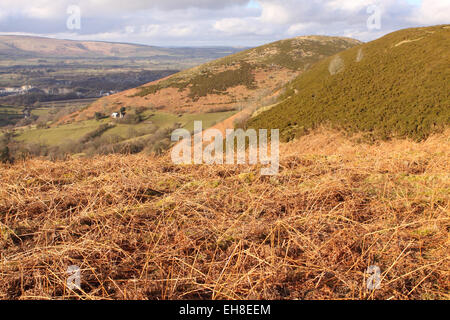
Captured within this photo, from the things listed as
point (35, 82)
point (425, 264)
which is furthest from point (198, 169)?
point (35, 82)

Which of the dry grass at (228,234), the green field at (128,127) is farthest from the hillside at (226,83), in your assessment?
the dry grass at (228,234)

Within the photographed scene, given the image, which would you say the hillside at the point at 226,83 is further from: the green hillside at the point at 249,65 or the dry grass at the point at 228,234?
the dry grass at the point at 228,234

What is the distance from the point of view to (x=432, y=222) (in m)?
2.21

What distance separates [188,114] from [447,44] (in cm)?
2664

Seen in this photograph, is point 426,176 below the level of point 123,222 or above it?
above

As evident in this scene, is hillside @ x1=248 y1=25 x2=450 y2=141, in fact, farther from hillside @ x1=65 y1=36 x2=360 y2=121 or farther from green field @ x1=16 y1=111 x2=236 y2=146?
hillside @ x1=65 y1=36 x2=360 y2=121

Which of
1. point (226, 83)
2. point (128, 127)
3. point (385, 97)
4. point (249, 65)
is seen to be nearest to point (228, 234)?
point (385, 97)

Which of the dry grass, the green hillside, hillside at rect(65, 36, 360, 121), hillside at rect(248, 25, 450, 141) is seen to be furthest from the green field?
the dry grass

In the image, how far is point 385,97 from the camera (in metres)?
12.1

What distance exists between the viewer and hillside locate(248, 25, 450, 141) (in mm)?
9297

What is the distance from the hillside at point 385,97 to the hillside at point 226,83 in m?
16.0
